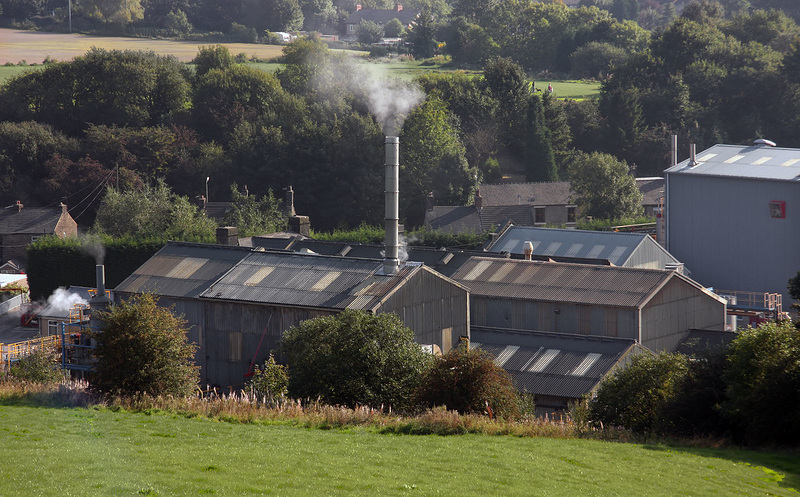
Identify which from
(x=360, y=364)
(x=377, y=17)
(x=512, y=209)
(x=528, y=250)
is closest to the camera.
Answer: (x=360, y=364)

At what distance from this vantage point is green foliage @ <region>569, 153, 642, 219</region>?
247 ft

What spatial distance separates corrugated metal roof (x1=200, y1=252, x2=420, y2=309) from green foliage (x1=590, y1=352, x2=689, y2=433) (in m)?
9.93

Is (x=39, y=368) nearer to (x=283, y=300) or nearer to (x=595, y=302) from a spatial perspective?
(x=283, y=300)

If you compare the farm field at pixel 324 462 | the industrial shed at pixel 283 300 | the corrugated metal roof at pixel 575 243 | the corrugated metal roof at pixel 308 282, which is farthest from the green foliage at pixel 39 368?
the corrugated metal roof at pixel 575 243

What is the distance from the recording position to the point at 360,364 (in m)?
28.0

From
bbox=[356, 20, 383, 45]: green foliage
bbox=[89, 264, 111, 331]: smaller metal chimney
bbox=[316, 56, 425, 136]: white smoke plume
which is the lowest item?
bbox=[89, 264, 111, 331]: smaller metal chimney

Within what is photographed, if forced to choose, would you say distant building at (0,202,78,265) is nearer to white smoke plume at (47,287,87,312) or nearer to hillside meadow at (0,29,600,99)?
hillside meadow at (0,29,600,99)

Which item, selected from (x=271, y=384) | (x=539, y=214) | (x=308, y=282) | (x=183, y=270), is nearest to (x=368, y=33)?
(x=539, y=214)

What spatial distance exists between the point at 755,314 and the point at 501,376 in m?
22.9

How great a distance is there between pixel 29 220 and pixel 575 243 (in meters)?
43.1

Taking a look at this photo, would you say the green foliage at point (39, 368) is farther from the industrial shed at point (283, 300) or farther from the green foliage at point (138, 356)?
the green foliage at point (138, 356)

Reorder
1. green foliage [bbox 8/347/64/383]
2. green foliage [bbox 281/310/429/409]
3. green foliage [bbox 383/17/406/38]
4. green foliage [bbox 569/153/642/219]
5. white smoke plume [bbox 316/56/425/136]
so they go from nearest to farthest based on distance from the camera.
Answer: green foliage [bbox 281/310/429/409], green foliage [bbox 8/347/64/383], green foliage [bbox 569/153/642/219], white smoke plume [bbox 316/56/425/136], green foliage [bbox 383/17/406/38]

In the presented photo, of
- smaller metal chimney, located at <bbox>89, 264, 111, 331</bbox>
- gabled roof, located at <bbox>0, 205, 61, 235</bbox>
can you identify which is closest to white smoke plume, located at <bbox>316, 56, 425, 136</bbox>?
gabled roof, located at <bbox>0, 205, 61, 235</bbox>

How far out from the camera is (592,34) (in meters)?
133
